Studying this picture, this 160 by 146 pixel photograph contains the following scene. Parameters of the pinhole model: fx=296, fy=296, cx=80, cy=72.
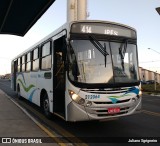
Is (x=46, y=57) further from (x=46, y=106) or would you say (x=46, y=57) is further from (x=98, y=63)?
(x=98, y=63)

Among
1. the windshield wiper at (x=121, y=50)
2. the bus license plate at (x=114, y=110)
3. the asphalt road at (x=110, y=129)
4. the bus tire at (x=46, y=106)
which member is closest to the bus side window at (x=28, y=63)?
the bus tire at (x=46, y=106)

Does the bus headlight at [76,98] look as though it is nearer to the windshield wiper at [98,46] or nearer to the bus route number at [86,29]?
the windshield wiper at [98,46]

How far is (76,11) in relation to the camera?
67.7ft

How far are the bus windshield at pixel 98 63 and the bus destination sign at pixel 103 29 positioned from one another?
32cm

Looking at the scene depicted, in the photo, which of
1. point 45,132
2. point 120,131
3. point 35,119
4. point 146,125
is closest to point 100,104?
point 120,131

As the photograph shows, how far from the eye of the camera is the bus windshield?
8.27 metres

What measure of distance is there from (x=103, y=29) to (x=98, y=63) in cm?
112

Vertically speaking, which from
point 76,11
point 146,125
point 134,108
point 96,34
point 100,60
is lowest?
point 146,125

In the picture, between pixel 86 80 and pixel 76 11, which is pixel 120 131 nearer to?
pixel 86 80

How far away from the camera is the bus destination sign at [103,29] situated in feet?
28.2

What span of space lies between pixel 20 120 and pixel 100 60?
4211 millimetres

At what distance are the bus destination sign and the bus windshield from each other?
1.05ft

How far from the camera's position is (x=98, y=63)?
8398 millimetres

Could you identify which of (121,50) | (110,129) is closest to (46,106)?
(110,129)
